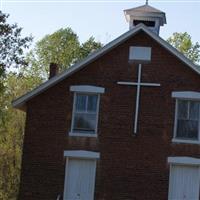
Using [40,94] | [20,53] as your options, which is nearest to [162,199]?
[40,94]

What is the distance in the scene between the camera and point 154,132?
2630 centimetres

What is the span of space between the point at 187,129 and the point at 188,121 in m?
0.32

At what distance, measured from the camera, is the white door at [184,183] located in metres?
25.8

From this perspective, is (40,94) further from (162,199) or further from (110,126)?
(162,199)

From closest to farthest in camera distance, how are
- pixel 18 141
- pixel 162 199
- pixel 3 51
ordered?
pixel 162 199 < pixel 3 51 < pixel 18 141

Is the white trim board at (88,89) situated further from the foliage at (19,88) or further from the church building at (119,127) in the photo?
the foliage at (19,88)

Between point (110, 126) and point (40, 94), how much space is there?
3160 millimetres

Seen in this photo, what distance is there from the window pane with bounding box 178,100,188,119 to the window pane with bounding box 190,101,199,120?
0.20m

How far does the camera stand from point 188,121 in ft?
86.5

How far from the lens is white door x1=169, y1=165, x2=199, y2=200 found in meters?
25.8

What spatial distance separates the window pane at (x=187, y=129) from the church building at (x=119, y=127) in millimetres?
40

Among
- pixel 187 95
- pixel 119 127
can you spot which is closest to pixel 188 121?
pixel 187 95

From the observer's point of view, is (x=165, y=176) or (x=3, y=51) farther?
(x=3, y=51)

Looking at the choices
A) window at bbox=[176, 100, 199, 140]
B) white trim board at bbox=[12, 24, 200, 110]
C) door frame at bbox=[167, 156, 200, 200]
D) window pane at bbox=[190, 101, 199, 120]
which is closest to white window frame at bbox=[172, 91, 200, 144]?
window at bbox=[176, 100, 199, 140]
